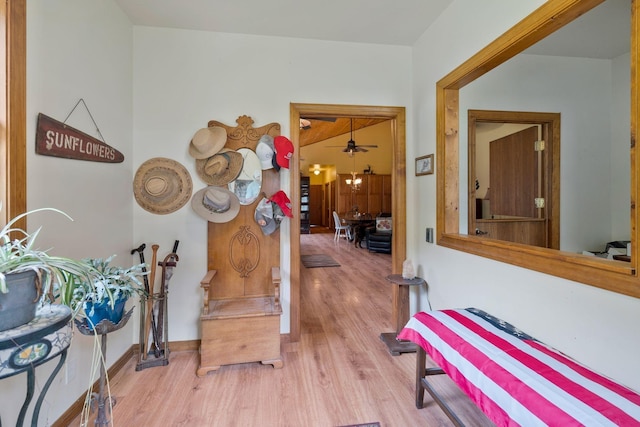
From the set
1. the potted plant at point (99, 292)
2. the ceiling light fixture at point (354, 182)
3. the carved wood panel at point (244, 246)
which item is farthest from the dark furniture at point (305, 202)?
the potted plant at point (99, 292)

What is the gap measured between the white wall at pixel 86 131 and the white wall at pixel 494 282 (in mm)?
2490

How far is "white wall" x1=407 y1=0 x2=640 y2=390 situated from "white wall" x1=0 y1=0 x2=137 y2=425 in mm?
2490

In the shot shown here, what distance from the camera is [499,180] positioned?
3.52 meters

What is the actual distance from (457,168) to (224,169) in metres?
1.90

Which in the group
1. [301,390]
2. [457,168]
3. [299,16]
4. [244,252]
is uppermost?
[299,16]

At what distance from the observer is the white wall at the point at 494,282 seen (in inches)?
45.7

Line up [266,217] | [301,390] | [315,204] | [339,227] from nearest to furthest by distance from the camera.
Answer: [301,390] → [266,217] → [339,227] → [315,204]

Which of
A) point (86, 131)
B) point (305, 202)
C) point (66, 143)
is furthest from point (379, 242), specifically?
point (66, 143)

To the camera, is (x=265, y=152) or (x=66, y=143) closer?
(x=66, y=143)

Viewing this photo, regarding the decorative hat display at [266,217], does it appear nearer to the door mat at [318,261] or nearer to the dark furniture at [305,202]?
the door mat at [318,261]

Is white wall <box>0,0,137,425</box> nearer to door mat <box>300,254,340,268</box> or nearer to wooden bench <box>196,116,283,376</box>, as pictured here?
wooden bench <box>196,116,283,376</box>

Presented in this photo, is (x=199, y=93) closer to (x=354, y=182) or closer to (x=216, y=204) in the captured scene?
(x=216, y=204)

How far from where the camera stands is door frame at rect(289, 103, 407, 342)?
261 cm

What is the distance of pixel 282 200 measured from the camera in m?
2.45
